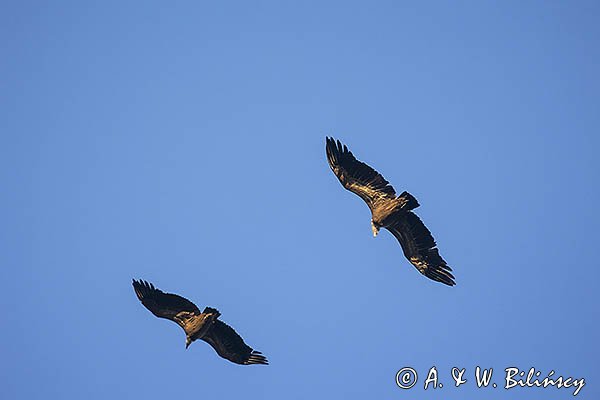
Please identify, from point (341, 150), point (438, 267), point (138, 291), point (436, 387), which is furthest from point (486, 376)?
point (138, 291)

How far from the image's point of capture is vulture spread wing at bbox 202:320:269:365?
108 ft

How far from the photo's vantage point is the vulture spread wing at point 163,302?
103 ft

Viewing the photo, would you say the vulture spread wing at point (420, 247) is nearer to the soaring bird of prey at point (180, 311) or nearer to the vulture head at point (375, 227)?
the vulture head at point (375, 227)

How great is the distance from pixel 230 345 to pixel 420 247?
8.56m

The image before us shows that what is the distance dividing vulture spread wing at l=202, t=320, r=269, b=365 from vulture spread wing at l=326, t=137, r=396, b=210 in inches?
307

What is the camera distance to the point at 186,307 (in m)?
31.5

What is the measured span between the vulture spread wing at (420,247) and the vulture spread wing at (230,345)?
7389 mm

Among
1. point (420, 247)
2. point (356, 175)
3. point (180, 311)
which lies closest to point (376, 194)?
point (356, 175)

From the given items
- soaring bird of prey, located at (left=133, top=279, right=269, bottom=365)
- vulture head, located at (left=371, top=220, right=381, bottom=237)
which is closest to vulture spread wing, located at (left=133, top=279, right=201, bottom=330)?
soaring bird of prey, located at (left=133, top=279, right=269, bottom=365)

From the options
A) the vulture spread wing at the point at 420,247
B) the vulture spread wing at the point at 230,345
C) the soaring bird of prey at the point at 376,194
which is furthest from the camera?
the vulture spread wing at the point at 230,345

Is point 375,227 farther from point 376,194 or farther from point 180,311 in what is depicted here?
point 180,311

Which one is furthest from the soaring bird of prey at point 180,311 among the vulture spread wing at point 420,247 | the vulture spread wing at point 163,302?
the vulture spread wing at point 420,247

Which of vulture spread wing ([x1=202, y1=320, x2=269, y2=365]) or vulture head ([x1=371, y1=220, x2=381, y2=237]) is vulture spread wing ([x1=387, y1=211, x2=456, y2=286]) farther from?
vulture spread wing ([x1=202, y1=320, x2=269, y2=365])

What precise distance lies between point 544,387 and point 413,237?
8.11 m
